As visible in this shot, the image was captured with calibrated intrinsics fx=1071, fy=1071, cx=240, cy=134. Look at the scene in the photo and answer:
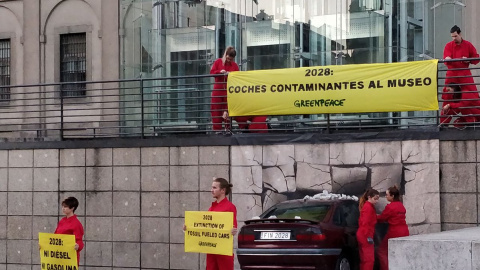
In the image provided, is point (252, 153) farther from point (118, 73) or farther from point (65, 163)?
point (118, 73)

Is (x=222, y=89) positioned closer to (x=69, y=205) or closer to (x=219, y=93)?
(x=219, y=93)

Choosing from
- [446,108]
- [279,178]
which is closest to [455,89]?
[446,108]

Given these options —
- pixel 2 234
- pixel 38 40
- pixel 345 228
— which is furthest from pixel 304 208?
pixel 38 40

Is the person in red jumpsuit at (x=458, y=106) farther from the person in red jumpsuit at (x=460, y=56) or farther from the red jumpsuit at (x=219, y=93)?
the red jumpsuit at (x=219, y=93)

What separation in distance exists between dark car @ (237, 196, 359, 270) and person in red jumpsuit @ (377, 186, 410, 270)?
453mm

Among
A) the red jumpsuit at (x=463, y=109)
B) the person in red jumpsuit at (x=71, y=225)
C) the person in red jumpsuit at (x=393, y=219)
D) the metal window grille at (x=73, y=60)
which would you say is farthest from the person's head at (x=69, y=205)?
the metal window grille at (x=73, y=60)

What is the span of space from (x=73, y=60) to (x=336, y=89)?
11.2m

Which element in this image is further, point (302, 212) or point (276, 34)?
point (276, 34)

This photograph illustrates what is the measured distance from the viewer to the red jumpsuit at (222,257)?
47.0 ft

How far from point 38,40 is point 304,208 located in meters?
12.9

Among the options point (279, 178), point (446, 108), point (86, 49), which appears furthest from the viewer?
point (86, 49)

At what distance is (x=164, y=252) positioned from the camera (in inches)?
723

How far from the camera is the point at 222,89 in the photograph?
18328mm

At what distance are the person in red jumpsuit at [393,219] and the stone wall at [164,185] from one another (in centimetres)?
40
